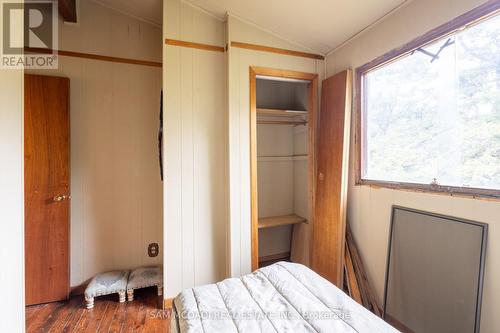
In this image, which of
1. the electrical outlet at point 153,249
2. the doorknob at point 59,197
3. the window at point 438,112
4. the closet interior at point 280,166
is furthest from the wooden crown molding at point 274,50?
A: the electrical outlet at point 153,249

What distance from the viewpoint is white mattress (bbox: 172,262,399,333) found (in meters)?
1.00

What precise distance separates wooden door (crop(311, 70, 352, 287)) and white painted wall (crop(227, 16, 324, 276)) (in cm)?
70

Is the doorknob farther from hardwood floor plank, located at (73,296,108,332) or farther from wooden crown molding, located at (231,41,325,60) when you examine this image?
wooden crown molding, located at (231,41,325,60)

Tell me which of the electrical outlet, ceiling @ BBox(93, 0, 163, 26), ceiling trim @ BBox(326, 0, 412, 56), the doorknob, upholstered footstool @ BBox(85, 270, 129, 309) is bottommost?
upholstered footstool @ BBox(85, 270, 129, 309)

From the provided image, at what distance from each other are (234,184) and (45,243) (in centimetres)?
176

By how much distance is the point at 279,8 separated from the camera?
2.01 m

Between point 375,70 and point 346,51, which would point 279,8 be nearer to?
point 346,51

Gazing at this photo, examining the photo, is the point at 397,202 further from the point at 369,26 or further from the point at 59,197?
the point at 59,197

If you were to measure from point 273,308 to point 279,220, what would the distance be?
1657 mm

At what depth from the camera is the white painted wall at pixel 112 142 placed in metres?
2.39

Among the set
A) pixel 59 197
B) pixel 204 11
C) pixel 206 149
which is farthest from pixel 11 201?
pixel 204 11

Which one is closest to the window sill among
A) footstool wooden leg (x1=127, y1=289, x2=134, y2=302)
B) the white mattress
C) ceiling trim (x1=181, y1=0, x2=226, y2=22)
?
the white mattress

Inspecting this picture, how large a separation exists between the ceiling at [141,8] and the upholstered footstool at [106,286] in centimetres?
261

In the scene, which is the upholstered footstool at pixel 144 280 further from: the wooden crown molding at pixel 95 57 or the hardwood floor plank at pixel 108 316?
the wooden crown molding at pixel 95 57
